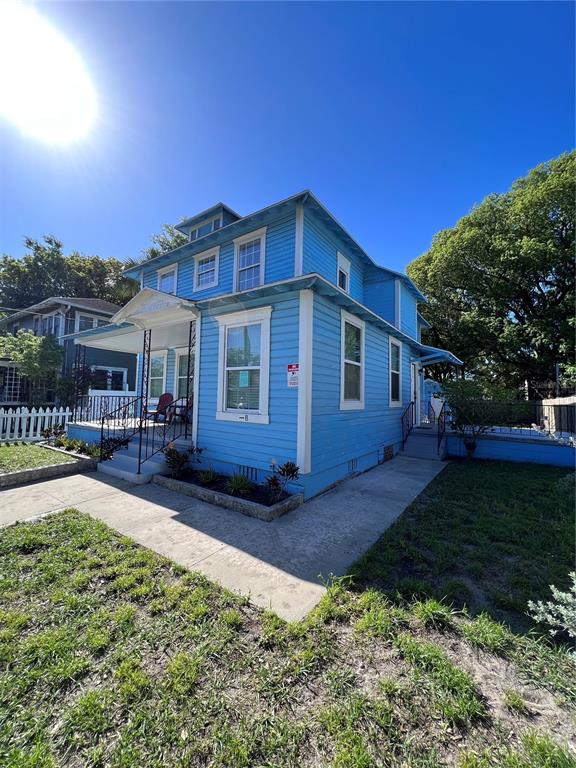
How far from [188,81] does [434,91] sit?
19.5 feet

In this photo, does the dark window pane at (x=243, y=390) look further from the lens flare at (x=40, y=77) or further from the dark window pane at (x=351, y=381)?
the lens flare at (x=40, y=77)

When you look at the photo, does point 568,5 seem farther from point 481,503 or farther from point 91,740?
point 91,740

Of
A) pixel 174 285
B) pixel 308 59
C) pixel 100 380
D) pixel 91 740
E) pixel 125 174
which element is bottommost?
pixel 91 740

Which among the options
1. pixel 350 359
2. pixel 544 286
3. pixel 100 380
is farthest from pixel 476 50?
pixel 100 380

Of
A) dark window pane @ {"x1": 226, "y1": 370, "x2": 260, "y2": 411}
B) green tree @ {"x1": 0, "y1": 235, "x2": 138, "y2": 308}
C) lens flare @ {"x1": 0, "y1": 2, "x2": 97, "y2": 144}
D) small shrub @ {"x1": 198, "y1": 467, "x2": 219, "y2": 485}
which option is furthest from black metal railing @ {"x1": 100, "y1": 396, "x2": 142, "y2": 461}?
green tree @ {"x1": 0, "y1": 235, "x2": 138, "y2": 308}

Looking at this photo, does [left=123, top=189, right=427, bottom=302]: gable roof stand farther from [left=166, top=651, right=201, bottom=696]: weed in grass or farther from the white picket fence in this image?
[left=166, top=651, right=201, bottom=696]: weed in grass

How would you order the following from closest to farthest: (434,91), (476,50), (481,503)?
(481,503), (476,50), (434,91)

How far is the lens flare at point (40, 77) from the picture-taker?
5.35m

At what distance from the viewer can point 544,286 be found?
18594 millimetres

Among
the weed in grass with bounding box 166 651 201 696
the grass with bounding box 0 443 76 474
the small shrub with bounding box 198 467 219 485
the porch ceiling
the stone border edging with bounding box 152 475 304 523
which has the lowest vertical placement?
the weed in grass with bounding box 166 651 201 696

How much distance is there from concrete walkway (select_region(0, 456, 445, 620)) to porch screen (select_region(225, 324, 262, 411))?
6.70ft

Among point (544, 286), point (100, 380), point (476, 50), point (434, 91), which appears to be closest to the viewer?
point (476, 50)

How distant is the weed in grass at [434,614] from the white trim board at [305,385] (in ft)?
8.99

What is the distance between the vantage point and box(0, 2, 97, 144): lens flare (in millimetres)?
5348
